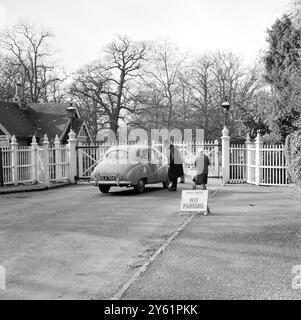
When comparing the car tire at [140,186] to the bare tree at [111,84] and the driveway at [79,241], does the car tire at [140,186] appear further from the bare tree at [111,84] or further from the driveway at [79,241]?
the bare tree at [111,84]

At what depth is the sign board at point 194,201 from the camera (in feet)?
38.1

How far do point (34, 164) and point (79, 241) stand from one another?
1391 centimetres

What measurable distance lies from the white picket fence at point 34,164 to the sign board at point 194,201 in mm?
11142

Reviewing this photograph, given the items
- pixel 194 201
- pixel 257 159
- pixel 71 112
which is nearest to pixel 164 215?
pixel 194 201

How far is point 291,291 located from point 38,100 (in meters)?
54.9

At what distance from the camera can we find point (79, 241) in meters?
8.77

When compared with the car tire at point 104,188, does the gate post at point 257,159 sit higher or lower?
higher

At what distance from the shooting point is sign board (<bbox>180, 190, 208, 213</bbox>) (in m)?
11.6

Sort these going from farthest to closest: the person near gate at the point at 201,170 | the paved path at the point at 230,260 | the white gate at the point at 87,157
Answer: the white gate at the point at 87,157
the person near gate at the point at 201,170
the paved path at the point at 230,260

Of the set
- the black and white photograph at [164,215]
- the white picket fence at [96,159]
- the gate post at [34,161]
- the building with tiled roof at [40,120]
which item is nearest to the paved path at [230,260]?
the black and white photograph at [164,215]

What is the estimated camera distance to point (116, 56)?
5416 centimetres

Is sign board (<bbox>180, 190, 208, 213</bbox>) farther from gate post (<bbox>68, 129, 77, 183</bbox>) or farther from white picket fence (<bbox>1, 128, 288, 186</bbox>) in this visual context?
gate post (<bbox>68, 129, 77, 183</bbox>)

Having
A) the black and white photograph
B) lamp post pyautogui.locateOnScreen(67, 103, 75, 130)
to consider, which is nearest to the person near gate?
the black and white photograph
